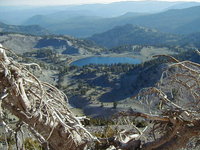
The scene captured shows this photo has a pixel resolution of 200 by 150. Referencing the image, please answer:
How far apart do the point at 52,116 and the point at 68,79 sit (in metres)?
121

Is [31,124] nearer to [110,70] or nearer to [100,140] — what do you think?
[100,140]

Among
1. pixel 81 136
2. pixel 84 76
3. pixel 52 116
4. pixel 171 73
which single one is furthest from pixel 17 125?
pixel 84 76

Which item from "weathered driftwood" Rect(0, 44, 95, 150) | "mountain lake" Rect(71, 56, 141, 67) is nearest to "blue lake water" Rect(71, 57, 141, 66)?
"mountain lake" Rect(71, 56, 141, 67)

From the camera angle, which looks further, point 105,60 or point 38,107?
point 105,60

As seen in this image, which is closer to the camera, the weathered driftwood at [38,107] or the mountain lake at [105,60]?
the weathered driftwood at [38,107]

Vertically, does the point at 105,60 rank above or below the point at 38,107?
below

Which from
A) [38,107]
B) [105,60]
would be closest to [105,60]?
[105,60]

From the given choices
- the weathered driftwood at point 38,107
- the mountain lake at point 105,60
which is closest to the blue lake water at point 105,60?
the mountain lake at point 105,60

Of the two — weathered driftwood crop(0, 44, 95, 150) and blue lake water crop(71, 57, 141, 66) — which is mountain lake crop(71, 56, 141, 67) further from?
weathered driftwood crop(0, 44, 95, 150)

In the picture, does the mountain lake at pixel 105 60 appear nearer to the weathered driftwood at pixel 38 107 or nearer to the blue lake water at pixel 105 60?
the blue lake water at pixel 105 60

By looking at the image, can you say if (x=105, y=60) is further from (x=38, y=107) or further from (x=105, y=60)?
(x=38, y=107)

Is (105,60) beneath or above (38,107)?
beneath

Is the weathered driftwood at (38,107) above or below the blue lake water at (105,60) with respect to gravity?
above

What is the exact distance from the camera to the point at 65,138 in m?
2.65
